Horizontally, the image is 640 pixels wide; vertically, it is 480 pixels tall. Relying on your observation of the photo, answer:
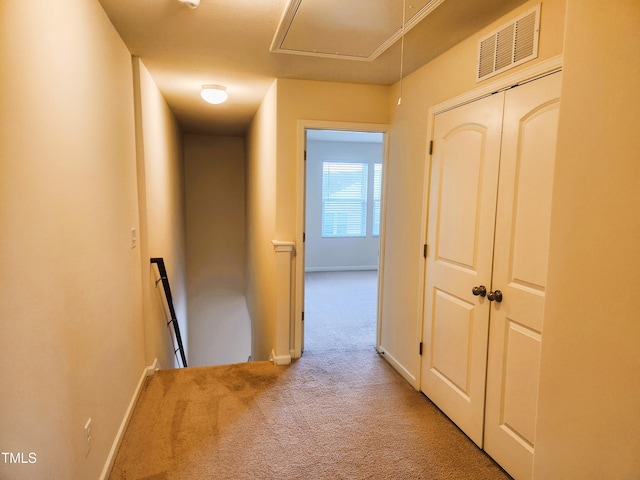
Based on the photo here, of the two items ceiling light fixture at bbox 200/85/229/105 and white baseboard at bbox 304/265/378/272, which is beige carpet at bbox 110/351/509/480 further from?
white baseboard at bbox 304/265/378/272

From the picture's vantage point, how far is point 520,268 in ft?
6.49

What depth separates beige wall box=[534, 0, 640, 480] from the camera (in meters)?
0.97

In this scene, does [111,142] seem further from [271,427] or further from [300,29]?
[271,427]

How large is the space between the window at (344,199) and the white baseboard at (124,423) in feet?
17.1

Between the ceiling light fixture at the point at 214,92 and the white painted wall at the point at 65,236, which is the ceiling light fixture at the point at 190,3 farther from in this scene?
the ceiling light fixture at the point at 214,92

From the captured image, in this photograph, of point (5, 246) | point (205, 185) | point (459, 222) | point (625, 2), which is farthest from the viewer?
point (205, 185)

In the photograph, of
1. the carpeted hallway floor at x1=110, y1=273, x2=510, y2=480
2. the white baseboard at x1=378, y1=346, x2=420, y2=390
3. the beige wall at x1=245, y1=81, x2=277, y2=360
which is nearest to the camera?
the carpeted hallway floor at x1=110, y1=273, x2=510, y2=480

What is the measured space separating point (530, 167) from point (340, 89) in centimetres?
188

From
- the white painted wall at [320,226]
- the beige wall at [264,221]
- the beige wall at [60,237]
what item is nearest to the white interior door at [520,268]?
the beige wall at [264,221]

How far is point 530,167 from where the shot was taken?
6.24 feet

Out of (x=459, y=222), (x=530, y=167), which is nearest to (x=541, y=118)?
(x=530, y=167)

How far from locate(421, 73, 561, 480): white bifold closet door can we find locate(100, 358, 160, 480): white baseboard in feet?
6.66

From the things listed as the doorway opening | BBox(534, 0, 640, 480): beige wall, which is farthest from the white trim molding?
the doorway opening

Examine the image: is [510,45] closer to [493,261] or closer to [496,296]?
[493,261]
